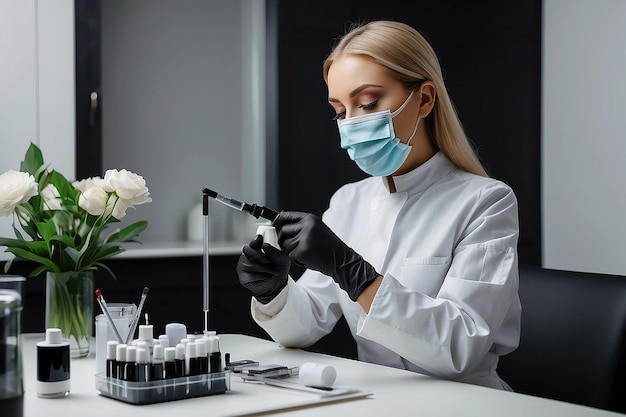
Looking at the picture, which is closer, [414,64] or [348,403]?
[348,403]

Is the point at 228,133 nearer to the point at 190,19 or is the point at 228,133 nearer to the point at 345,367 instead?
the point at 190,19

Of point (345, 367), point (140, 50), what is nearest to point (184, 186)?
point (140, 50)

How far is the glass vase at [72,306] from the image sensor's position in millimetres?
1677

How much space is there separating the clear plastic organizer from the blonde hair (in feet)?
2.62

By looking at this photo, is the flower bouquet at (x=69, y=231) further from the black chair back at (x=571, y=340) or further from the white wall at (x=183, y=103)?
the white wall at (x=183, y=103)

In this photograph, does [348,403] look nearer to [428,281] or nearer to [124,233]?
[428,281]

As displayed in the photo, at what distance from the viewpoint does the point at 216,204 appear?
3.28m

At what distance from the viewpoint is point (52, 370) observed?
1.29m

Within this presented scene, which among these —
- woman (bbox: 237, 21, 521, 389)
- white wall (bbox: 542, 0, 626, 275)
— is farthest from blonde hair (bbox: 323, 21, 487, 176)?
white wall (bbox: 542, 0, 626, 275)

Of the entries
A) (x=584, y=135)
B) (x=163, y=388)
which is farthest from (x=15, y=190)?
(x=584, y=135)

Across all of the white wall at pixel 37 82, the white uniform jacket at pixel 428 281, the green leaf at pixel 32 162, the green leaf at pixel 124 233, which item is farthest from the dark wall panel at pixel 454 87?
the green leaf at pixel 32 162

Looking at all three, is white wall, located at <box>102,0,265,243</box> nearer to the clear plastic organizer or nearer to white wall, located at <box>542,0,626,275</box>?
white wall, located at <box>542,0,626,275</box>

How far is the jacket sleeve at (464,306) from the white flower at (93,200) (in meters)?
0.57

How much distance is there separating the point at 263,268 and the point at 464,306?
1.39 ft
